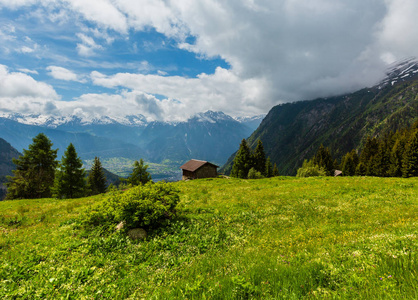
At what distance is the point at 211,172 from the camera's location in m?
66.2

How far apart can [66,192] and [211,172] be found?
136 feet

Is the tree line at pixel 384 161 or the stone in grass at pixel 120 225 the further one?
the tree line at pixel 384 161

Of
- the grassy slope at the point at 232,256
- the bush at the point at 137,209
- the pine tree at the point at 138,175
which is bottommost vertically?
the grassy slope at the point at 232,256

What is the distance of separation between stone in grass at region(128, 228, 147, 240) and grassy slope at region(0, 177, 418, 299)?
493 millimetres

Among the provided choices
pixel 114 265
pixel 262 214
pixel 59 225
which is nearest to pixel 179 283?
pixel 114 265

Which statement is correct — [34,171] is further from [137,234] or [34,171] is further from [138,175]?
[137,234]

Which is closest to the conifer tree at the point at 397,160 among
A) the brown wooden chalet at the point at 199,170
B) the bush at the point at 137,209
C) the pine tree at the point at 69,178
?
the brown wooden chalet at the point at 199,170

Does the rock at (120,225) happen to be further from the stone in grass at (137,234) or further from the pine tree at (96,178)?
the pine tree at (96,178)

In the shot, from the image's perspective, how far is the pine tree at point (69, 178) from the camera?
43.4m

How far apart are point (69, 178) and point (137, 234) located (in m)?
44.9

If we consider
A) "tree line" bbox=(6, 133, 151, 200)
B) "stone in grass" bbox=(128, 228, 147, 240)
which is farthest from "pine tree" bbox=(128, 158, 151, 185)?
"stone in grass" bbox=(128, 228, 147, 240)

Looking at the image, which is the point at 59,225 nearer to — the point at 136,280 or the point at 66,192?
the point at 136,280

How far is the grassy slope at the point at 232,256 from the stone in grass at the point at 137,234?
1.62ft

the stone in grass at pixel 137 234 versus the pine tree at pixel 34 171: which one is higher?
the pine tree at pixel 34 171
